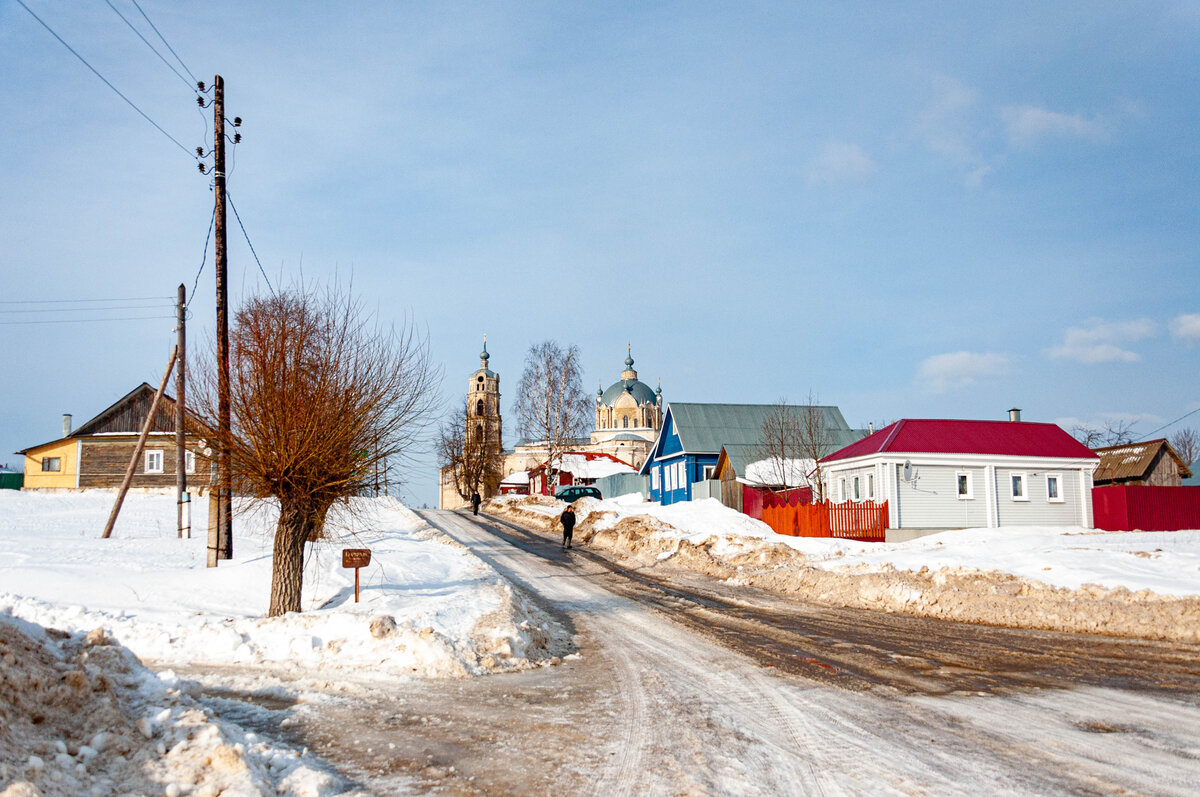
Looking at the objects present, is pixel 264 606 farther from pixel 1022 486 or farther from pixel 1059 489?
pixel 1059 489

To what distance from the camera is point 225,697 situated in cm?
809

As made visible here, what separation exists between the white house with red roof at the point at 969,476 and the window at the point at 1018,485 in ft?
0.11

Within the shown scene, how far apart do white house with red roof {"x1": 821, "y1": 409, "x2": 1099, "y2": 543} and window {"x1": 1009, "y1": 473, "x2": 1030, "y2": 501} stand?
3cm

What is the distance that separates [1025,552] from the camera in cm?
1888

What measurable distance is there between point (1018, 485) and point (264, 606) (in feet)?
86.7

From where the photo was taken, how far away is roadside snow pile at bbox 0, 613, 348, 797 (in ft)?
16.2

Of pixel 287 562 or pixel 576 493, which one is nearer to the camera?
pixel 287 562

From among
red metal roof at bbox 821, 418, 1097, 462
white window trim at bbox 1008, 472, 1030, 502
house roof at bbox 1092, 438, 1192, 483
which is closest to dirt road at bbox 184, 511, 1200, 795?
red metal roof at bbox 821, 418, 1097, 462

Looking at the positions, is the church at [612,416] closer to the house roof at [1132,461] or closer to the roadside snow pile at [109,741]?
the house roof at [1132,461]

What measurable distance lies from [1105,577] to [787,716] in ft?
35.3

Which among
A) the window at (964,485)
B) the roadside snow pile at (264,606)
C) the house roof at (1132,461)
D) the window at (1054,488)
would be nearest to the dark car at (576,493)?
the window at (964,485)

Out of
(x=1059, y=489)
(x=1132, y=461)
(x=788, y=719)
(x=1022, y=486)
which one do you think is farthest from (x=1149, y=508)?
(x=788, y=719)

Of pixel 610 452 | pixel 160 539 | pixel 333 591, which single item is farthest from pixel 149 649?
pixel 610 452

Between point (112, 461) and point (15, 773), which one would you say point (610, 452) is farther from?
point (15, 773)
